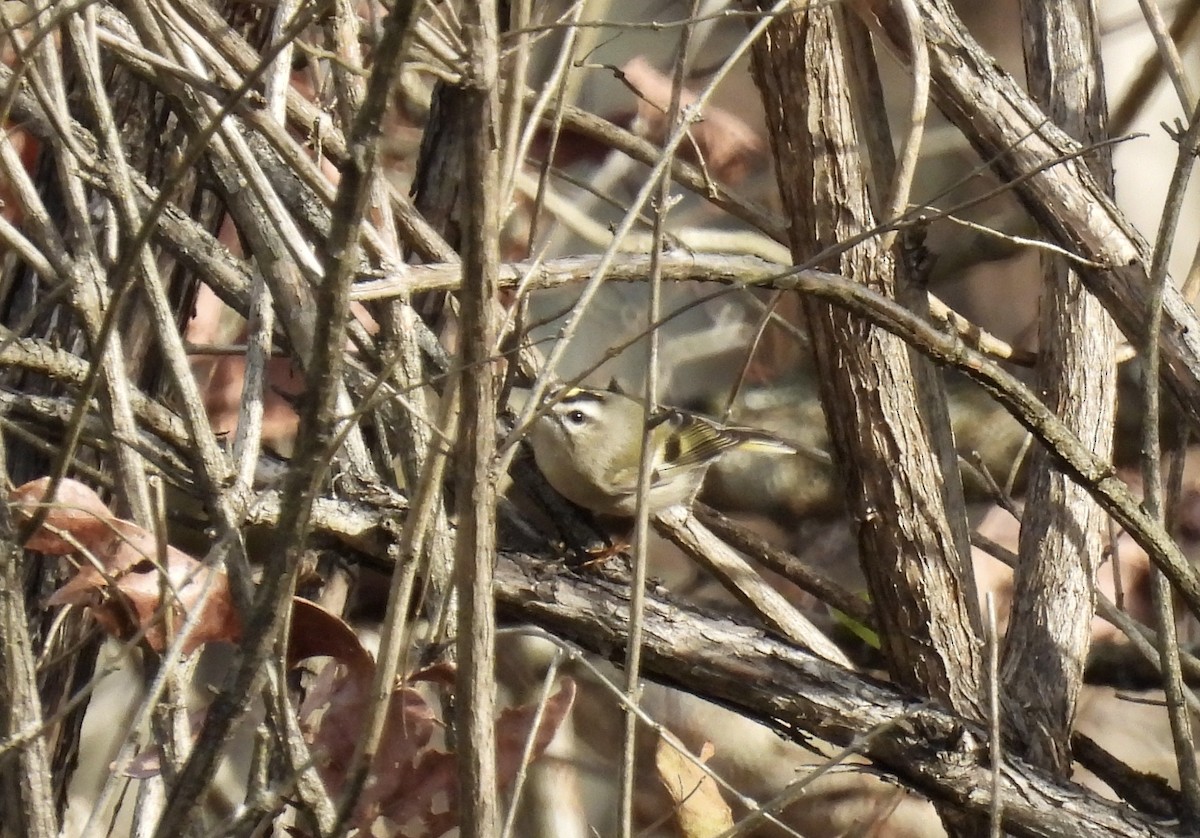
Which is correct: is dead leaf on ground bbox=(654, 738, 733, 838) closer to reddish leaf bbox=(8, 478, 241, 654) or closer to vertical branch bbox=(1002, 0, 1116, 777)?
vertical branch bbox=(1002, 0, 1116, 777)

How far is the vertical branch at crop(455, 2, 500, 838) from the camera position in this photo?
106cm

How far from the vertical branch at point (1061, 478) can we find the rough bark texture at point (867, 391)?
0.48ft

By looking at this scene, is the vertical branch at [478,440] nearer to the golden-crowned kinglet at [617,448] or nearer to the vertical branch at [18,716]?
the vertical branch at [18,716]

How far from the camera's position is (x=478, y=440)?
117 centimetres

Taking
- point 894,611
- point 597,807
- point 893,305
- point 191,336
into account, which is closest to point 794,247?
point 893,305

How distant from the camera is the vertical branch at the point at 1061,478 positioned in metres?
2.50

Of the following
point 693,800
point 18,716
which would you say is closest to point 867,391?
point 693,800

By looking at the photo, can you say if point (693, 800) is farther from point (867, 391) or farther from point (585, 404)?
point (867, 391)

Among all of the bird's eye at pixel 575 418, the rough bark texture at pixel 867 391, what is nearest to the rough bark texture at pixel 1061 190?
the rough bark texture at pixel 867 391

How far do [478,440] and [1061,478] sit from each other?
73.3 inches

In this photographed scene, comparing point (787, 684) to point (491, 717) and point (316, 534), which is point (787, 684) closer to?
point (316, 534)

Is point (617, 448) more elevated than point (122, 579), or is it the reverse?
point (617, 448)

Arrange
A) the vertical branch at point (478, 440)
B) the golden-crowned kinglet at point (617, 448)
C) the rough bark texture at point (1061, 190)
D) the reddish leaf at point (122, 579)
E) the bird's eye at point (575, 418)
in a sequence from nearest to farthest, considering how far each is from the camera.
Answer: the vertical branch at point (478, 440), the reddish leaf at point (122, 579), the rough bark texture at point (1061, 190), the golden-crowned kinglet at point (617, 448), the bird's eye at point (575, 418)

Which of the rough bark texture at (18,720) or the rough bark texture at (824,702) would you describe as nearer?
the rough bark texture at (18,720)
